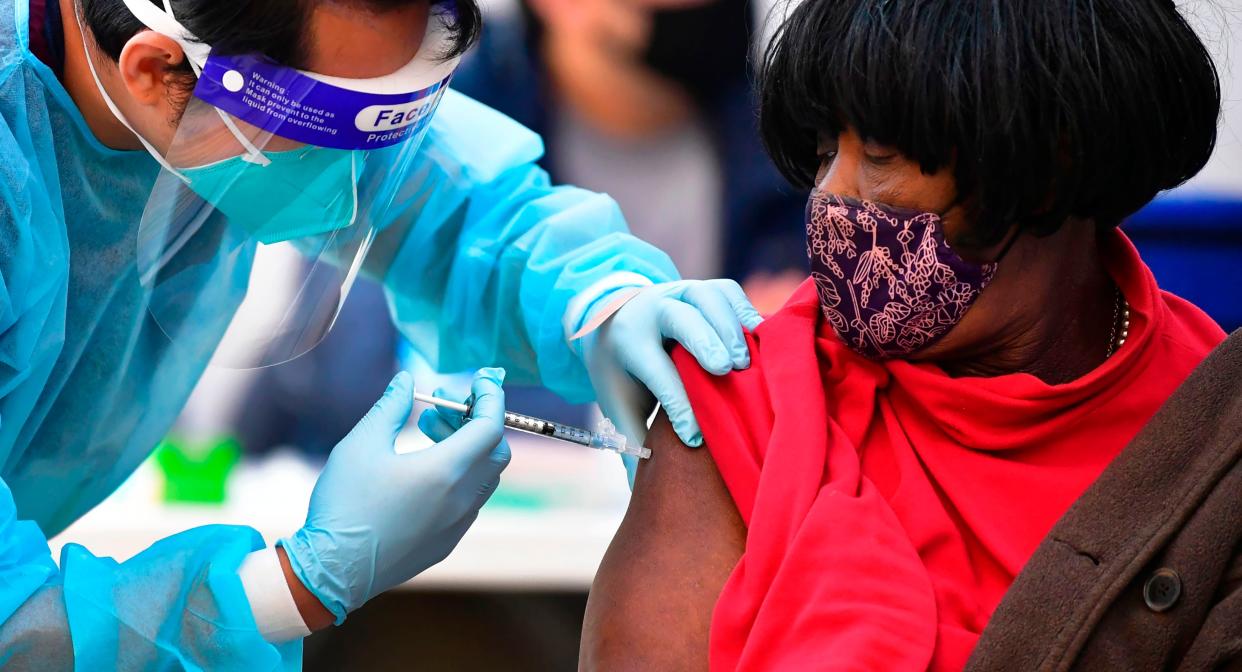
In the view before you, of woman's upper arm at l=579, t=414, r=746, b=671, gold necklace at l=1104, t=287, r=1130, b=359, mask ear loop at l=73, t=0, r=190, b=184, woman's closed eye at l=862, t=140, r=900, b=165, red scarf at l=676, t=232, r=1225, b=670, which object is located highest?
woman's closed eye at l=862, t=140, r=900, b=165

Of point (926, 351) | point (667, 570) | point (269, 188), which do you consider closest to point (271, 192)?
point (269, 188)

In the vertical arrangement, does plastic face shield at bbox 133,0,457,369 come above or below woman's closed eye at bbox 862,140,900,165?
below

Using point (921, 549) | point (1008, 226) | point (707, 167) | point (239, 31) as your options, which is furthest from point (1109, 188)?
point (707, 167)

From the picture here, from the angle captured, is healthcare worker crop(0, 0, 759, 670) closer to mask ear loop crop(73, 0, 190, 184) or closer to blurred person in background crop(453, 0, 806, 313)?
mask ear loop crop(73, 0, 190, 184)

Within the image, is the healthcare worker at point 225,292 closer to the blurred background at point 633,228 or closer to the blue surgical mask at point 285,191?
the blue surgical mask at point 285,191

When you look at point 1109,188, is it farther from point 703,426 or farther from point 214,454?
point 214,454

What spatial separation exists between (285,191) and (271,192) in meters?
0.02

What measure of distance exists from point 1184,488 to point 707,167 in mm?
1934

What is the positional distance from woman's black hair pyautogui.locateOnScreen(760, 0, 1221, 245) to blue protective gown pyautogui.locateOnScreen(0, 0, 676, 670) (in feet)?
2.58

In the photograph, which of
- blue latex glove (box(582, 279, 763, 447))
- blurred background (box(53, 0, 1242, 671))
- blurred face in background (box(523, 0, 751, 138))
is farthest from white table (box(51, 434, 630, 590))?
blue latex glove (box(582, 279, 763, 447))

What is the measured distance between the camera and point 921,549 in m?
1.29

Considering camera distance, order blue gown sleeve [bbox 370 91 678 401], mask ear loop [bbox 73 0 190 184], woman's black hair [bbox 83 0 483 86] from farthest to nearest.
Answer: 1. blue gown sleeve [bbox 370 91 678 401]
2. mask ear loop [bbox 73 0 190 184]
3. woman's black hair [bbox 83 0 483 86]

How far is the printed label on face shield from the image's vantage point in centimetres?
144

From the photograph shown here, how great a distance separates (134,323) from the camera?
6.06 feet
